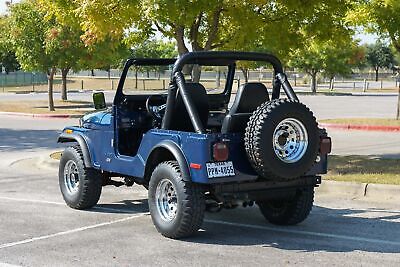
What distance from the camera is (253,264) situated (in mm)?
6156

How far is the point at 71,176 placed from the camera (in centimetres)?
920

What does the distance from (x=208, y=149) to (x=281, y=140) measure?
787mm

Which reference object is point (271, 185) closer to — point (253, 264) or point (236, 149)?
point (236, 149)

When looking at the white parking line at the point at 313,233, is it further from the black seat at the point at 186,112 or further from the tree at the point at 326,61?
the tree at the point at 326,61

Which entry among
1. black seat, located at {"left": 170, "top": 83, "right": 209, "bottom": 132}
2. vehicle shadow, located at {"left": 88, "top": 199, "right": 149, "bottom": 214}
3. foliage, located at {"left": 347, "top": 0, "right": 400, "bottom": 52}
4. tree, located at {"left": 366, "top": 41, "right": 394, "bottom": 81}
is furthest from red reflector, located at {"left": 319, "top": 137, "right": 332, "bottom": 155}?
tree, located at {"left": 366, "top": 41, "right": 394, "bottom": 81}

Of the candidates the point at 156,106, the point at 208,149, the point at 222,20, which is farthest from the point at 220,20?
the point at 208,149

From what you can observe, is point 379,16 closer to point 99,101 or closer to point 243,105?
point 99,101

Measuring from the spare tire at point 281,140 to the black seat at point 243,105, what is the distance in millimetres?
303

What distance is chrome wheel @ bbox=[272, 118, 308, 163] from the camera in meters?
6.86

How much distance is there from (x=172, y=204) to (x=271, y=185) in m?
1.09

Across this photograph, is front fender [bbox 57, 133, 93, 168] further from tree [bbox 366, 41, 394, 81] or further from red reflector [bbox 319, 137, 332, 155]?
tree [bbox 366, 41, 394, 81]

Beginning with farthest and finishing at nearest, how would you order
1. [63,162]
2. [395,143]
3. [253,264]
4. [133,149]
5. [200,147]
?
[395,143] → [63,162] → [133,149] → [200,147] → [253,264]

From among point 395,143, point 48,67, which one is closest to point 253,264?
point 395,143

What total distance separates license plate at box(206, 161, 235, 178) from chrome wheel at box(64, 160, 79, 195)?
9.59ft
